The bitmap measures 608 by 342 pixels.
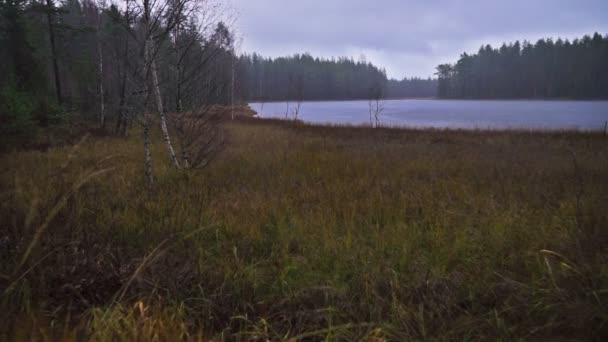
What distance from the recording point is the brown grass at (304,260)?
195 cm

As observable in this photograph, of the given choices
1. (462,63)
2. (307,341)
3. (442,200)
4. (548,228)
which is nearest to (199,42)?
(442,200)

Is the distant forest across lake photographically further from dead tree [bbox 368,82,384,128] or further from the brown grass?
the brown grass

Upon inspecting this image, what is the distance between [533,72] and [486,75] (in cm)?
1427

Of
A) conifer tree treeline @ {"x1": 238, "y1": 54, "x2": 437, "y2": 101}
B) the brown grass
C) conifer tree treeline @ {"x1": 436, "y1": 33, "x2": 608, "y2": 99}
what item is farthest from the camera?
conifer tree treeline @ {"x1": 238, "y1": 54, "x2": 437, "y2": 101}

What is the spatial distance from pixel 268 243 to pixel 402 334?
1.85 metres

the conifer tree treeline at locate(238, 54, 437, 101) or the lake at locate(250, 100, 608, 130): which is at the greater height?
the conifer tree treeline at locate(238, 54, 437, 101)

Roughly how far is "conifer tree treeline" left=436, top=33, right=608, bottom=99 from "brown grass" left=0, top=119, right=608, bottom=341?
89412 millimetres

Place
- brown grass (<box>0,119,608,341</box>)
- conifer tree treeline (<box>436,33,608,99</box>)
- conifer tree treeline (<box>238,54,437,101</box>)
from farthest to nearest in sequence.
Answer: conifer tree treeline (<box>238,54,437,101</box>) → conifer tree treeline (<box>436,33,608,99</box>) → brown grass (<box>0,119,608,341</box>)

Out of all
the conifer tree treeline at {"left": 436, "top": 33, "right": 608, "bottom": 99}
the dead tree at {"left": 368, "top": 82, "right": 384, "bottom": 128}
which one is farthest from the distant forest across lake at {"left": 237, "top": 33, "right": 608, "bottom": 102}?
the dead tree at {"left": 368, "top": 82, "right": 384, "bottom": 128}

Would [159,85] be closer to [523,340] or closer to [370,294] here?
[370,294]

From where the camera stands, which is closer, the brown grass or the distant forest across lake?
the brown grass

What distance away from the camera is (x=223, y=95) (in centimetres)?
709

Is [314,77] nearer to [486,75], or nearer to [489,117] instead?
[486,75]

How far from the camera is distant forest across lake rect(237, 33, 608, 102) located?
71.1 m
